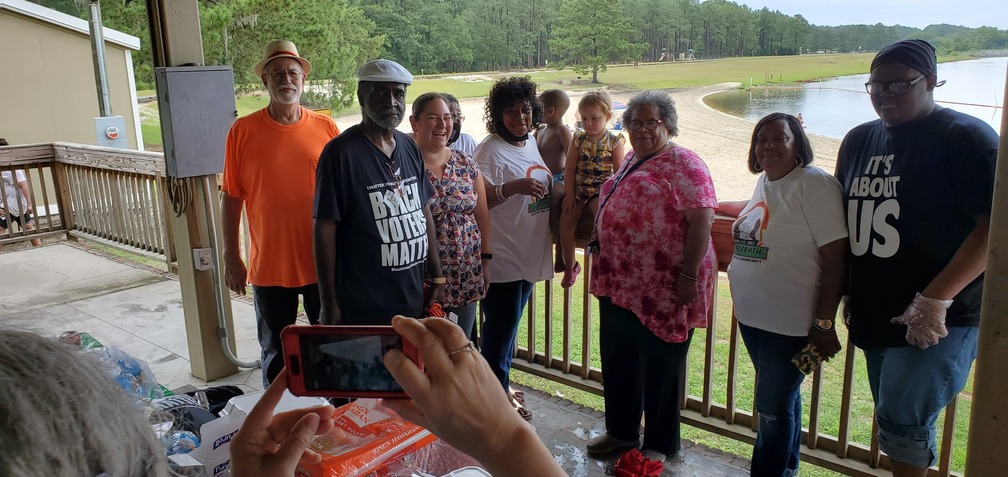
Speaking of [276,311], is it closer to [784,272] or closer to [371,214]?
[371,214]

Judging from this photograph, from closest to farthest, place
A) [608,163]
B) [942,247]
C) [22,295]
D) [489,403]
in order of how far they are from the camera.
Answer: [489,403] → [942,247] → [608,163] → [22,295]

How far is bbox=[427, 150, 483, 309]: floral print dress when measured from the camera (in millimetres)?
2693

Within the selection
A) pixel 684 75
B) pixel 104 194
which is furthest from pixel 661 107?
pixel 104 194

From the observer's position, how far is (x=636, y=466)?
2.55 metres

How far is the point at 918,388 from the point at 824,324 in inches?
11.8

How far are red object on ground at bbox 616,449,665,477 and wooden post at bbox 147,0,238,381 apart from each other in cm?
214

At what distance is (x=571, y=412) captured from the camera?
3172 millimetres

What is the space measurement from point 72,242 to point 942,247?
764cm

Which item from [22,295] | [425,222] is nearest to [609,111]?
[425,222]

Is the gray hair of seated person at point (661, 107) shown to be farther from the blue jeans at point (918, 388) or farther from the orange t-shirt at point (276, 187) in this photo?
the orange t-shirt at point (276, 187)

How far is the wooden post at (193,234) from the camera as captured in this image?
10.2 ft

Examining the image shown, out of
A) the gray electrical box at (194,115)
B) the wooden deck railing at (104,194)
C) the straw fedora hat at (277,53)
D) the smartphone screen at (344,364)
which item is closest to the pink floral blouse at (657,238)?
the straw fedora hat at (277,53)

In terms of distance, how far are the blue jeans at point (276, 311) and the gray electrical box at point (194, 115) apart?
2.82 ft

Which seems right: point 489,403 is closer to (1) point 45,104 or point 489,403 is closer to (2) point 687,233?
(2) point 687,233
